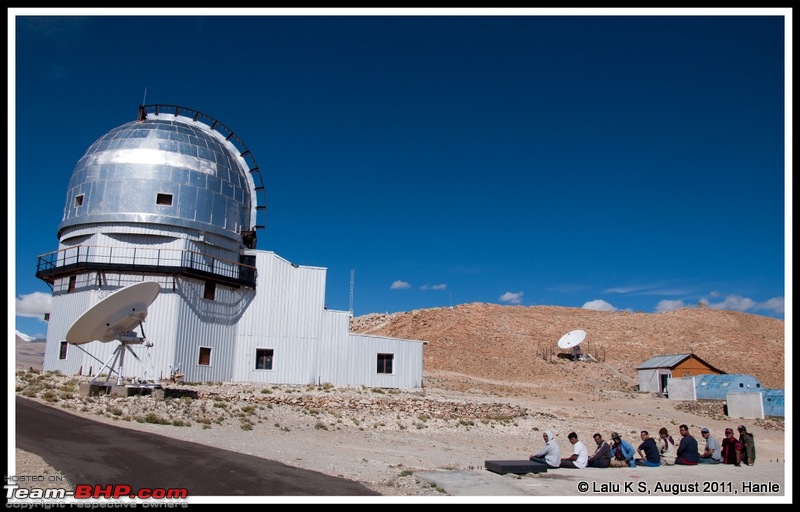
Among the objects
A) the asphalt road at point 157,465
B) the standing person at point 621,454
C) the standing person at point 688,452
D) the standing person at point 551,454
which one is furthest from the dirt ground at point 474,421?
the asphalt road at point 157,465

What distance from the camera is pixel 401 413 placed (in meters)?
25.2

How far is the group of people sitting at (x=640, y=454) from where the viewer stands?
536 inches

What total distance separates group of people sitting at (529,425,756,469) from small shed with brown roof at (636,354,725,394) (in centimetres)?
2821

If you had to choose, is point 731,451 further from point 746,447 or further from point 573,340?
point 573,340

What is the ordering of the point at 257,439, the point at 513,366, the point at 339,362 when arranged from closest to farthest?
the point at 257,439, the point at 339,362, the point at 513,366

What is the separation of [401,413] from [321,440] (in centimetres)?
607

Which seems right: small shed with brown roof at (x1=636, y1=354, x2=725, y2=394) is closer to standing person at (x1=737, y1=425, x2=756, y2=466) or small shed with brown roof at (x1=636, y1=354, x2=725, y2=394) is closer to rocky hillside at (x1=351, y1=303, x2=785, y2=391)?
rocky hillside at (x1=351, y1=303, x2=785, y2=391)

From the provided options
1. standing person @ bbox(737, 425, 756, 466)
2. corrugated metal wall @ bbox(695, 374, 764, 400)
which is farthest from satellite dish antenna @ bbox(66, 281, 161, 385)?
corrugated metal wall @ bbox(695, 374, 764, 400)

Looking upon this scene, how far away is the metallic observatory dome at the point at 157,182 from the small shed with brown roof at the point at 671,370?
2915 cm

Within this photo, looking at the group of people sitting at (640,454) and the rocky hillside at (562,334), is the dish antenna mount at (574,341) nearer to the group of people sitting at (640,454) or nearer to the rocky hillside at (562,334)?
the rocky hillside at (562,334)

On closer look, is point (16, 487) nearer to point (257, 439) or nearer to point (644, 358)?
point (257, 439)

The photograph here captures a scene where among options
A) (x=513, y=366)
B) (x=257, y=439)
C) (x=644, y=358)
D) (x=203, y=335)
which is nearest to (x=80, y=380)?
(x=203, y=335)

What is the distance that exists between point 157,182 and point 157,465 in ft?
61.1

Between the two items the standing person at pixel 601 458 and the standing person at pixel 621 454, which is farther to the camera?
the standing person at pixel 621 454
